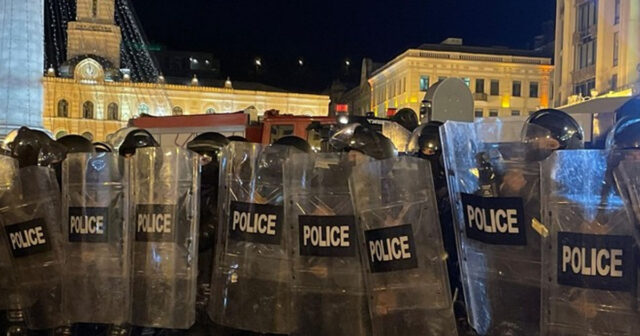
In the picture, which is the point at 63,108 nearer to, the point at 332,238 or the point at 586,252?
the point at 332,238

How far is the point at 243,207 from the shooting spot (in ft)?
15.6

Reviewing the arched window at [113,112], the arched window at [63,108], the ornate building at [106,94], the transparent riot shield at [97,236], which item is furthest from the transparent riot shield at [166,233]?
the arched window at [63,108]

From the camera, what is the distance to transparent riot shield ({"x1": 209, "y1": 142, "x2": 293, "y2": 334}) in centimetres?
470

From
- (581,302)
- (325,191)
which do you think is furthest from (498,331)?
(325,191)

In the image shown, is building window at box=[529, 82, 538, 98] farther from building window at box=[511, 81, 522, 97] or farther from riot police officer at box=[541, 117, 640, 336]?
riot police officer at box=[541, 117, 640, 336]

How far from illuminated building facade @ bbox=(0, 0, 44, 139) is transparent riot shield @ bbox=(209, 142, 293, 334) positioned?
18186 mm

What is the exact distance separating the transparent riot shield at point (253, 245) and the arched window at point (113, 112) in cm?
6389

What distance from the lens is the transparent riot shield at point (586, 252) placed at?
11.4ft

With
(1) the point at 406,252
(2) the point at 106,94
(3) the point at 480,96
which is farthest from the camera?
(2) the point at 106,94

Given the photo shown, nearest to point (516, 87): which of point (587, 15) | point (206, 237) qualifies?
point (587, 15)

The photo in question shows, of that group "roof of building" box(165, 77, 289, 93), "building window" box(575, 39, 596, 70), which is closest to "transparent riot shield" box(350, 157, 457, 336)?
"building window" box(575, 39, 596, 70)

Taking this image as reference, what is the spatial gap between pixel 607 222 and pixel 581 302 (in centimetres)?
46

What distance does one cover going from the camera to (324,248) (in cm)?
444

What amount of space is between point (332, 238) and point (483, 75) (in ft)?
177
